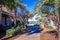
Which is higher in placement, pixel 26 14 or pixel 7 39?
pixel 26 14

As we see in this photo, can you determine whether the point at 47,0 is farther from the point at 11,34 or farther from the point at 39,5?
the point at 11,34

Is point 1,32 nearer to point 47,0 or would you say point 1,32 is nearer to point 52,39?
point 52,39

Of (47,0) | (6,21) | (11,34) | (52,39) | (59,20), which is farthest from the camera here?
(6,21)

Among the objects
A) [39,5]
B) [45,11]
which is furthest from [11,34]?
[39,5]

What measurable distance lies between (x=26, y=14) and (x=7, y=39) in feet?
103

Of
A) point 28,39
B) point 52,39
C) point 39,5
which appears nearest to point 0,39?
point 28,39

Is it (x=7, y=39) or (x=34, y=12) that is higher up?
(x=34, y=12)

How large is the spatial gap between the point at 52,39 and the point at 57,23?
2860 millimetres

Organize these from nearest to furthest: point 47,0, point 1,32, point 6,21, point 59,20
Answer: point 47,0, point 59,20, point 1,32, point 6,21

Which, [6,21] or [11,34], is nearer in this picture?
[11,34]

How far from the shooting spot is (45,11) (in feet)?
40.9

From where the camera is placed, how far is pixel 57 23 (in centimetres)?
1218

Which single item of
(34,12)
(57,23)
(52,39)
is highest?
(34,12)

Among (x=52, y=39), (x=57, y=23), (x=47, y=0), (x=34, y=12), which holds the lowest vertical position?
(x=52, y=39)
